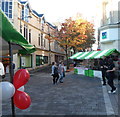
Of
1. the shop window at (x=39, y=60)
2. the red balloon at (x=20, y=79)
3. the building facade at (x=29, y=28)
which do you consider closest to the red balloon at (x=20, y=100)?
the red balloon at (x=20, y=79)

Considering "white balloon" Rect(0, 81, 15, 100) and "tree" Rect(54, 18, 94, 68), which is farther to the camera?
"tree" Rect(54, 18, 94, 68)

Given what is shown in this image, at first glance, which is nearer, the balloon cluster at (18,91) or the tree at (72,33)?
the balloon cluster at (18,91)

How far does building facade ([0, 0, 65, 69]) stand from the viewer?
18734mm

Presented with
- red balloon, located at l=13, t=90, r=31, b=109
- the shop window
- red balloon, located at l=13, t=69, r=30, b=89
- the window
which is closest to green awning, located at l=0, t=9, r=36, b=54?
red balloon, located at l=13, t=69, r=30, b=89

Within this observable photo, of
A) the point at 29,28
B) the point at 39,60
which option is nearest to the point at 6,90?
the point at 29,28

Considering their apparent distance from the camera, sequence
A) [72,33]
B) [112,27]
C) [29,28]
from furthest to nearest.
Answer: [29,28] < [72,33] < [112,27]

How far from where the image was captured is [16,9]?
19094mm

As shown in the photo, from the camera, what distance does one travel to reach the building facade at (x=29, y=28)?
1873cm

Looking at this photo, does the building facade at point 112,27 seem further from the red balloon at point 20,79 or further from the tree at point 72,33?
the red balloon at point 20,79

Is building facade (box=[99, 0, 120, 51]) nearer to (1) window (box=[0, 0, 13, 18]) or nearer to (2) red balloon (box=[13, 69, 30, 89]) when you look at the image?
(1) window (box=[0, 0, 13, 18])

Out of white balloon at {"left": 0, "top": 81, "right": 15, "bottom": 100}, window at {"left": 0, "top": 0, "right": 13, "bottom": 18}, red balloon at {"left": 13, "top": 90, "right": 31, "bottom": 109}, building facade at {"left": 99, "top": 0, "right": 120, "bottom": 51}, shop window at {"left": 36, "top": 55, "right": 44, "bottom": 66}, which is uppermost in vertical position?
window at {"left": 0, "top": 0, "right": 13, "bottom": 18}

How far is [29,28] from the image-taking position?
22734mm

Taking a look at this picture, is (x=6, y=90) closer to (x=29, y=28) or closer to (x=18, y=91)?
(x=18, y=91)

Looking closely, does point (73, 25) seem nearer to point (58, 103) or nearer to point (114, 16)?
point (114, 16)
